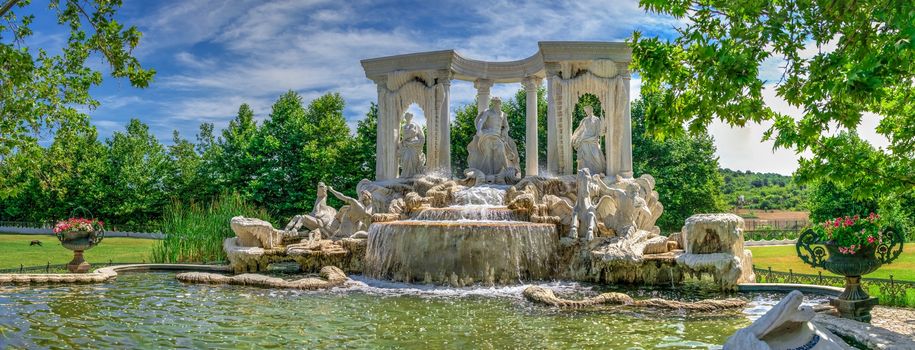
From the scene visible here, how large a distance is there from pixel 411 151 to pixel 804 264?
464 inches

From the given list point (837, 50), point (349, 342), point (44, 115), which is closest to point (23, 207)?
point (44, 115)

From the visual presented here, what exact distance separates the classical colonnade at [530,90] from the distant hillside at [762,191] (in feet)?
126

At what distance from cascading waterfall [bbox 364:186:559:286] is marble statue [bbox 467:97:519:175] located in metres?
6.08

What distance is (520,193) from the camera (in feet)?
57.4

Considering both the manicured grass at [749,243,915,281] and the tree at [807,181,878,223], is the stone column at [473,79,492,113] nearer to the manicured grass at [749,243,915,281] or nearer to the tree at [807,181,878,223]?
the manicured grass at [749,243,915,281]

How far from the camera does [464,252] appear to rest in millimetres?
13766

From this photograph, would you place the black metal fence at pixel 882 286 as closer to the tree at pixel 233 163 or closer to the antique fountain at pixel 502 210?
the antique fountain at pixel 502 210

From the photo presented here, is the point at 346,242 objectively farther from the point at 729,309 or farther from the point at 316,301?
the point at 729,309

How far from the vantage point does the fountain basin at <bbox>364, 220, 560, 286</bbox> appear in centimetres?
1377

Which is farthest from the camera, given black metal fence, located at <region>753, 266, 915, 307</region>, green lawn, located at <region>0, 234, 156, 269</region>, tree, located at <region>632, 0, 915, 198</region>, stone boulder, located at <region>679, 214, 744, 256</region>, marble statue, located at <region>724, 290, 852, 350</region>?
green lawn, located at <region>0, 234, 156, 269</region>

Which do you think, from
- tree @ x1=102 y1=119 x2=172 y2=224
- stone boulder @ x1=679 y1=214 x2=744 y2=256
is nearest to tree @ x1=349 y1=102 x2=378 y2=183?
tree @ x1=102 y1=119 x2=172 y2=224

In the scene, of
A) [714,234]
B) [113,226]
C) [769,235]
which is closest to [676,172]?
[769,235]

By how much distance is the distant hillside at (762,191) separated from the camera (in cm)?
6694

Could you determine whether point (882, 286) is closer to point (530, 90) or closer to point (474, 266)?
point (474, 266)
